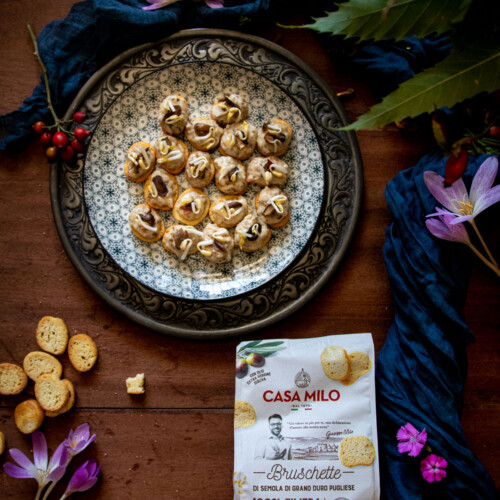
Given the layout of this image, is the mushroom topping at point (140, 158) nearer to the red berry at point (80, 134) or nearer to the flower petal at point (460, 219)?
the red berry at point (80, 134)

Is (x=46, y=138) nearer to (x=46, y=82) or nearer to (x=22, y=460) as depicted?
(x=46, y=82)

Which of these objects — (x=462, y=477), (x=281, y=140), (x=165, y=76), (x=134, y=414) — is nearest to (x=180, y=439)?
(x=134, y=414)

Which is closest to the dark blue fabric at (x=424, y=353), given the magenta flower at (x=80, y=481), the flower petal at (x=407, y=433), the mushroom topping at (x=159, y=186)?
the flower petal at (x=407, y=433)

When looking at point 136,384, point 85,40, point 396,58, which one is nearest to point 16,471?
point 136,384

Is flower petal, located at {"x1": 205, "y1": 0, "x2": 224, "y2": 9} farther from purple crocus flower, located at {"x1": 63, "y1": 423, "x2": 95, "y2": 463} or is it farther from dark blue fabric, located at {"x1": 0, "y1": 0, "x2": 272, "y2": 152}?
purple crocus flower, located at {"x1": 63, "y1": 423, "x2": 95, "y2": 463}

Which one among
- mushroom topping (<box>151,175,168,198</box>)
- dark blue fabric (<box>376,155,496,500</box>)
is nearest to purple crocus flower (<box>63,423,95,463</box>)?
mushroom topping (<box>151,175,168,198</box>)
